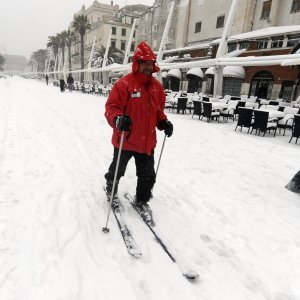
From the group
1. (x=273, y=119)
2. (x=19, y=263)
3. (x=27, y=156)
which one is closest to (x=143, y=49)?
(x=19, y=263)

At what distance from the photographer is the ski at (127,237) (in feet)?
8.70

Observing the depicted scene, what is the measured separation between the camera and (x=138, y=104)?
9.93 feet

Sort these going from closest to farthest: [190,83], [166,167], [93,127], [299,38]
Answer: [166,167]
[93,127]
[299,38]
[190,83]

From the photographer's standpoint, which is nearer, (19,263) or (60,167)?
(19,263)

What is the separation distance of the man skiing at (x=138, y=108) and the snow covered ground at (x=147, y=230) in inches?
30.4

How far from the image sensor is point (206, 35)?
3431cm

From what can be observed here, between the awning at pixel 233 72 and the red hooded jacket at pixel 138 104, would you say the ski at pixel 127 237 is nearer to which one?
the red hooded jacket at pixel 138 104

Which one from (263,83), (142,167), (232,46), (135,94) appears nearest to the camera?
(135,94)

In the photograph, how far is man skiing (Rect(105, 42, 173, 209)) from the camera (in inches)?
117

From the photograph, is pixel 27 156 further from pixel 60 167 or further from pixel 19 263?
pixel 19 263

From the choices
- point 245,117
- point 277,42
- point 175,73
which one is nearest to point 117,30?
point 175,73

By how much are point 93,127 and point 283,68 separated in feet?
63.5

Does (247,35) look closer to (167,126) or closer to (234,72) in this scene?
(234,72)

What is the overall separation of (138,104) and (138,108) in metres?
0.04
